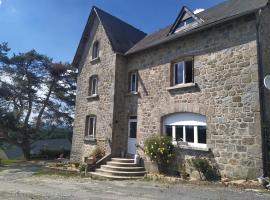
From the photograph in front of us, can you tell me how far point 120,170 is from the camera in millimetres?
12586

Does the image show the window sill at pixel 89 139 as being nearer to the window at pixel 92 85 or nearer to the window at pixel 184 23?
the window at pixel 92 85

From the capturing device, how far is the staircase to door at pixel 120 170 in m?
12.0

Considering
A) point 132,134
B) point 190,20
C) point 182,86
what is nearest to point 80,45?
point 132,134

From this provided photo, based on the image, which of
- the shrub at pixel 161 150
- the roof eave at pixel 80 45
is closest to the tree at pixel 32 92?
the roof eave at pixel 80 45

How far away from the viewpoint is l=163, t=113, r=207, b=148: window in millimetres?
11252

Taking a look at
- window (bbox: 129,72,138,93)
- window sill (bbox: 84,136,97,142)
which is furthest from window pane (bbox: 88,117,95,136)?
window (bbox: 129,72,138,93)

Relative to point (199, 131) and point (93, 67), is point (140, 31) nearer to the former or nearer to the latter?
point (93, 67)

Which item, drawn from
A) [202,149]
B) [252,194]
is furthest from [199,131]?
[252,194]

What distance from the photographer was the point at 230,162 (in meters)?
9.98

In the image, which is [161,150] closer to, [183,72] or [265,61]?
[183,72]

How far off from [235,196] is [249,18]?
259 inches

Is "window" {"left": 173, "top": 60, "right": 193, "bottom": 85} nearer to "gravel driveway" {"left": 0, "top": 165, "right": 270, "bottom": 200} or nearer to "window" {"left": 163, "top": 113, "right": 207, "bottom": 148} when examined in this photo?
Answer: "window" {"left": 163, "top": 113, "right": 207, "bottom": 148}

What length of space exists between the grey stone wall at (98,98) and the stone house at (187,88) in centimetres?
6

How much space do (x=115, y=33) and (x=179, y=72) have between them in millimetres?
6467
